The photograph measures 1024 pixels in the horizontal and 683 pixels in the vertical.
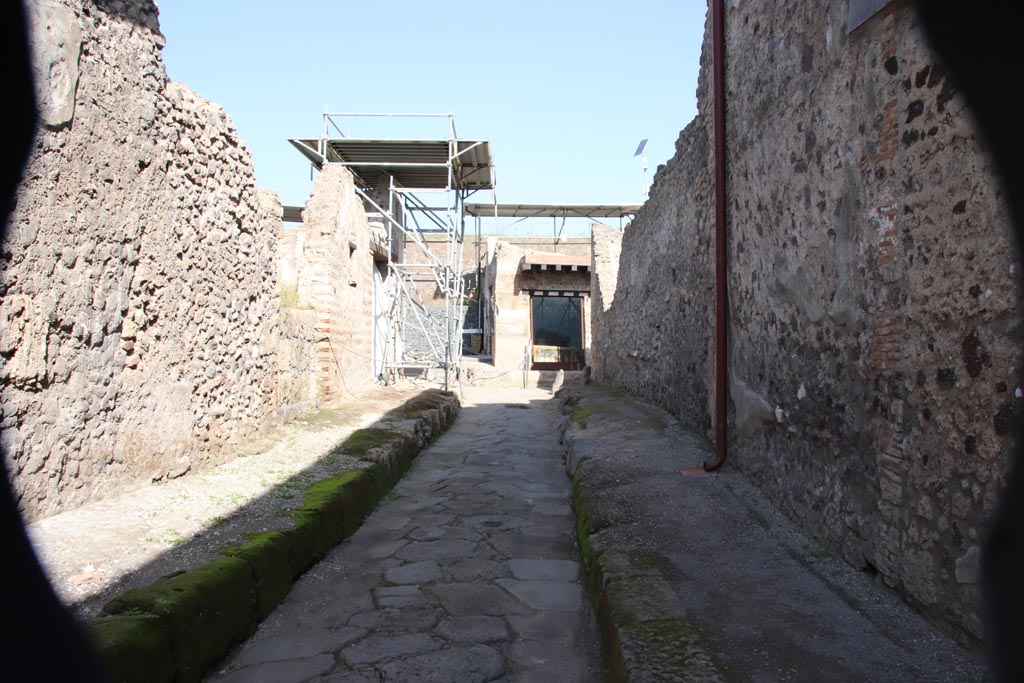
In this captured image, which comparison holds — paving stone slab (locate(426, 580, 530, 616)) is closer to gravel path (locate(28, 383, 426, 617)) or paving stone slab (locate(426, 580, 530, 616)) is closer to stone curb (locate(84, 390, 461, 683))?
stone curb (locate(84, 390, 461, 683))

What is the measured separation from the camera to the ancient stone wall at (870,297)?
5.86ft

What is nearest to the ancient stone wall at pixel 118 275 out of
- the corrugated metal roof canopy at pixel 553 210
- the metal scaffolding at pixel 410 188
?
the metal scaffolding at pixel 410 188

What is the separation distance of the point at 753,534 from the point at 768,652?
1100mm

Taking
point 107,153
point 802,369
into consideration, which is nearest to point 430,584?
point 802,369

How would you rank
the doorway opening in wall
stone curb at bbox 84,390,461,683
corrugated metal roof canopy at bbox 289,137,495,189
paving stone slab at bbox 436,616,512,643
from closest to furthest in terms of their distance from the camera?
stone curb at bbox 84,390,461,683, paving stone slab at bbox 436,616,512,643, corrugated metal roof canopy at bbox 289,137,495,189, the doorway opening in wall

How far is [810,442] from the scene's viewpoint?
2.92m

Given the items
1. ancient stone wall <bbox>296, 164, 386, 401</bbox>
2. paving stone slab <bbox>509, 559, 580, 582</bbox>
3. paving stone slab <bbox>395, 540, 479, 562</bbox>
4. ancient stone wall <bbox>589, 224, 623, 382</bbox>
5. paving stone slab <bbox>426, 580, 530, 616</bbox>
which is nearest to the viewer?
paving stone slab <bbox>426, 580, 530, 616</bbox>

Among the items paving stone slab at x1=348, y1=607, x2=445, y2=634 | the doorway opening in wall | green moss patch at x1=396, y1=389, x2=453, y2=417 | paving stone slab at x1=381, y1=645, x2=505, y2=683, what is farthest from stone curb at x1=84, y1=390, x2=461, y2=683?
the doorway opening in wall

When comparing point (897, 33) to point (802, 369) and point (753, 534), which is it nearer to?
point (802, 369)

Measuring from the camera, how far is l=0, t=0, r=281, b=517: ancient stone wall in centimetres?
266

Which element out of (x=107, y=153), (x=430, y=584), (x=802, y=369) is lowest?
(x=430, y=584)

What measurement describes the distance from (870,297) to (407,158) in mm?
11070

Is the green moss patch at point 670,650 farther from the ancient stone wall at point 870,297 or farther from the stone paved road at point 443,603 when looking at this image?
the ancient stone wall at point 870,297

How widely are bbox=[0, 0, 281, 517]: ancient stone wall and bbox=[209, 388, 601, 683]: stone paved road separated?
3.43 ft
